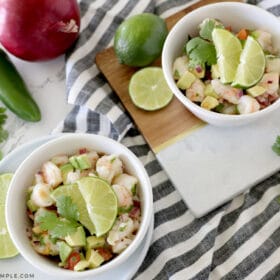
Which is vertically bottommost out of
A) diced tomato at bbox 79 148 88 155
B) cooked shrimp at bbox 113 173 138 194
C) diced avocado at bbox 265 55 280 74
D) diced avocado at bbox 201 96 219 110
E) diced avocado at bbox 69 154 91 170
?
cooked shrimp at bbox 113 173 138 194

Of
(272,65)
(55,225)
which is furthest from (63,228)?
(272,65)

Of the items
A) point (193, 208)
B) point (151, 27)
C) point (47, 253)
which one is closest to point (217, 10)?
point (151, 27)

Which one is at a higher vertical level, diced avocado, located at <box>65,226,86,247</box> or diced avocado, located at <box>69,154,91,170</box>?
diced avocado, located at <box>69,154,91,170</box>

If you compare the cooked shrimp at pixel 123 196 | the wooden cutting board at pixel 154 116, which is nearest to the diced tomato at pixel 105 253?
the cooked shrimp at pixel 123 196

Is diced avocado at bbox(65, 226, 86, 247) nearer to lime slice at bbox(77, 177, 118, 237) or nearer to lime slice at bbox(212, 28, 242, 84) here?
lime slice at bbox(77, 177, 118, 237)

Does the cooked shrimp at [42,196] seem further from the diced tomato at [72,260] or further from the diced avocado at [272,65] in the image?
the diced avocado at [272,65]

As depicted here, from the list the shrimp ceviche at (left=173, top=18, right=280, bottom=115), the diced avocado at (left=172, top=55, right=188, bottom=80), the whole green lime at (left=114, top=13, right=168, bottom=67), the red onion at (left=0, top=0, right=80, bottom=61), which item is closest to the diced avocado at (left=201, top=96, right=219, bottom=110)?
the shrimp ceviche at (left=173, top=18, right=280, bottom=115)

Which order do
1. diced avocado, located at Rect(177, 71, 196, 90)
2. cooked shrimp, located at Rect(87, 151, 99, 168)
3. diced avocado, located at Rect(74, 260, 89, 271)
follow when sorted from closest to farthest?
diced avocado, located at Rect(74, 260, 89, 271)
cooked shrimp, located at Rect(87, 151, 99, 168)
diced avocado, located at Rect(177, 71, 196, 90)
